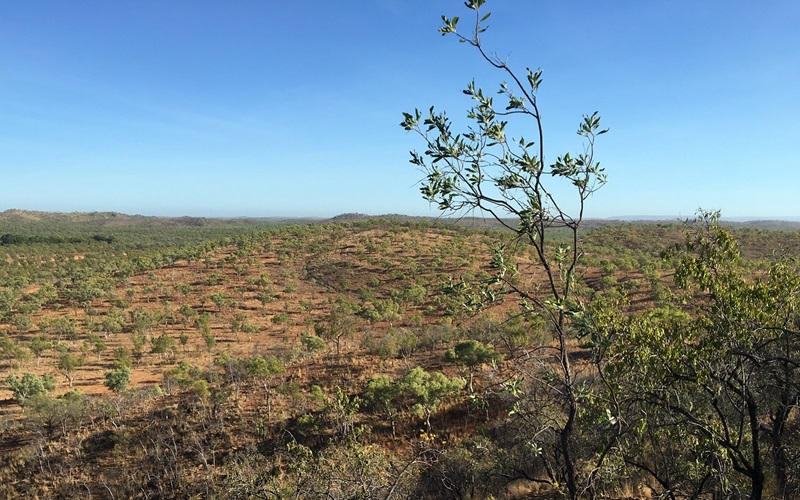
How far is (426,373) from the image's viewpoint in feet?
62.7

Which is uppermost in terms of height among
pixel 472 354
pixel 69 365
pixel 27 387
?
pixel 472 354

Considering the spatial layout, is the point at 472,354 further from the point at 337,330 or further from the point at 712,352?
the point at 712,352

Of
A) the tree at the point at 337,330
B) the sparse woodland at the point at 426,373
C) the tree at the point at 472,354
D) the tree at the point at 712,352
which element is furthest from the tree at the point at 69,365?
the tree at the point at 712,352

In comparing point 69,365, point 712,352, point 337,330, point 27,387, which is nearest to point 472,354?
point 337,330

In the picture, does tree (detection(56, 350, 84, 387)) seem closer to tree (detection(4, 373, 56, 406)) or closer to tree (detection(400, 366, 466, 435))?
tree (detection(4, 373, 56, 406))

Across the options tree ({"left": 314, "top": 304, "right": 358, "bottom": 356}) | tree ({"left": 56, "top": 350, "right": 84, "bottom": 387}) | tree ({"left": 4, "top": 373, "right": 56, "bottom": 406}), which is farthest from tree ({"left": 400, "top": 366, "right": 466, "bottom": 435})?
tree ({"left": 56, "top": 350, "right": 84, "bottom": 387})

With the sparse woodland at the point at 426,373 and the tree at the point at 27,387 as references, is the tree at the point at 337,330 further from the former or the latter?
the tree at the point at 27,387

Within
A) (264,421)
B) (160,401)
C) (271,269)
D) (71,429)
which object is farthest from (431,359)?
(271,269)

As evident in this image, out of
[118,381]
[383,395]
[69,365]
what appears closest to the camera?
[383,395]

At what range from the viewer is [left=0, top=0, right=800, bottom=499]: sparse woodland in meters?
4.86

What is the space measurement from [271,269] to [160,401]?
121 ft

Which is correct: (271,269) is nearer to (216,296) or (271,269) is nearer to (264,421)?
(216,296)

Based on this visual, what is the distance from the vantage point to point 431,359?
24.8m

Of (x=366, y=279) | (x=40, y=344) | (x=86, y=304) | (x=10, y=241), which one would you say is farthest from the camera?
(x=10, y=241)
